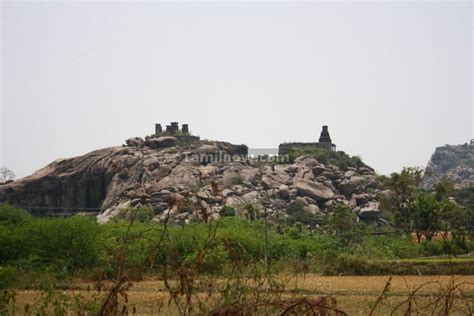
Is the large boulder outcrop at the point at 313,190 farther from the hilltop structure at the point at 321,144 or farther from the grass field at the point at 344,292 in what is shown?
the grass field at the point at 344,292

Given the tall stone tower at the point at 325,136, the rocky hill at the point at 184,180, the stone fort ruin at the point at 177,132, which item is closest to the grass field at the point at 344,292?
the rocky hill at the point at 184,180

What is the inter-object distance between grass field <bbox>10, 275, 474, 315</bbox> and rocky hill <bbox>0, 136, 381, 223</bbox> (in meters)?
31.8

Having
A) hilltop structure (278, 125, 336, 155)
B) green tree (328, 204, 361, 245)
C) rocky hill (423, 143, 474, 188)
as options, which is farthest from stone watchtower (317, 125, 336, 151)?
rocky hill (423, 143, 474, 188)

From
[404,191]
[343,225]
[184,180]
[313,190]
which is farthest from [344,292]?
[313,190]

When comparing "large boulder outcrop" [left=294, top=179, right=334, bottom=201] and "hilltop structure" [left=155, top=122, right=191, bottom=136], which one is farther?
"hilltop structure" [left=155, top=122, right=191, bottom=136]

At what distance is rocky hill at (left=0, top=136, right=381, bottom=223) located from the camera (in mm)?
59438

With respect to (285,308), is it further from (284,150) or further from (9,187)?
(284,150)

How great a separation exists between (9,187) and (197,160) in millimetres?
17745

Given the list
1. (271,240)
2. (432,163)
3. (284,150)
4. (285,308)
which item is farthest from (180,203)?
(432,163)

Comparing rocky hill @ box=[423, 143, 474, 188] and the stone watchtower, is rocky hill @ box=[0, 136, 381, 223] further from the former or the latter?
rocky hill @ box=[423, 143, 474, 188]

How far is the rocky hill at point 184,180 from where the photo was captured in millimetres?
59438

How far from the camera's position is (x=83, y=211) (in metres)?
65.8

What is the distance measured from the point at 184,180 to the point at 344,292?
133ft

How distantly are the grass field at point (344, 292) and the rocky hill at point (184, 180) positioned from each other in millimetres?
31816
